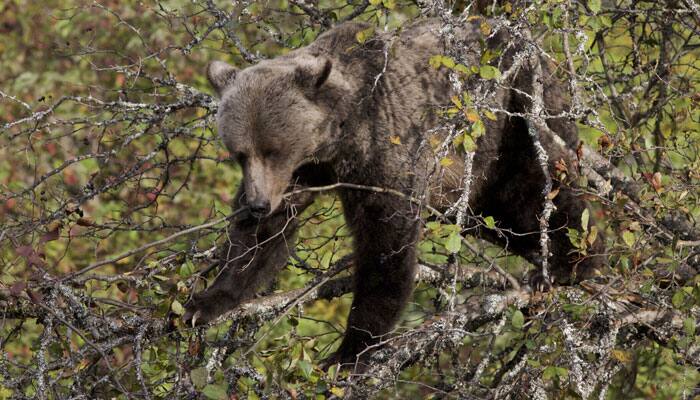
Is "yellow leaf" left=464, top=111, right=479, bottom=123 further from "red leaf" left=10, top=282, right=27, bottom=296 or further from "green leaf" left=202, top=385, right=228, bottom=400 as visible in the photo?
"red leaf" left=10, top=282, right=27, bottom=296

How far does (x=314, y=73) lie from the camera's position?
4391 millimetres

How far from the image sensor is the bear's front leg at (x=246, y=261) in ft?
15.0

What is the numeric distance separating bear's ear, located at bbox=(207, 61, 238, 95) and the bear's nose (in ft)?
2.22

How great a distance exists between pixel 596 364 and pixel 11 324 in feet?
8.96

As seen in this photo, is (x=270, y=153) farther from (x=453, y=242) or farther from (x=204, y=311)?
(x=453, y=242)

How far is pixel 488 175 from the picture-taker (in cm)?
518

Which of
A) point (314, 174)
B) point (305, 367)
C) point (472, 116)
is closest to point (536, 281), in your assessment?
point (314, 174)

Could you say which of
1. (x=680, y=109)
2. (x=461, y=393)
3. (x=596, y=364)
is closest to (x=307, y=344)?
(x=461, y=393)

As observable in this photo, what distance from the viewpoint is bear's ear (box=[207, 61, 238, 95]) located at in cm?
462

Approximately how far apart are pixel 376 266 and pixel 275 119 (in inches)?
33.2

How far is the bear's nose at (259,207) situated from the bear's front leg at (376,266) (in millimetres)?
487

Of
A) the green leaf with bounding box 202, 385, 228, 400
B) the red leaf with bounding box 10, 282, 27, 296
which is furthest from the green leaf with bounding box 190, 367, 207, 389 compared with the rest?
the red leaf with bounding box 10, 282, 27, 296

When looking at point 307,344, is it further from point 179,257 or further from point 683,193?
point 683,193

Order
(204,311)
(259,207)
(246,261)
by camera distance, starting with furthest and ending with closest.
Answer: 1. (246,261)
2. (204,311)
3. (259,207)
